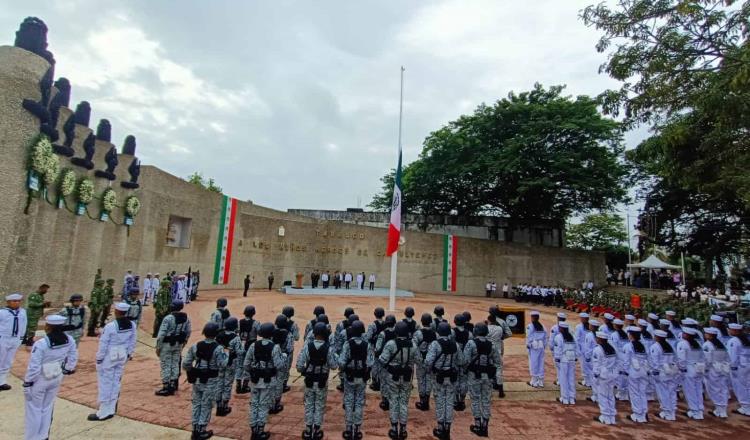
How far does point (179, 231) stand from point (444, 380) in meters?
19.0

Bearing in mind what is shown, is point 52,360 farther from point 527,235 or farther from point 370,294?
point 527,235

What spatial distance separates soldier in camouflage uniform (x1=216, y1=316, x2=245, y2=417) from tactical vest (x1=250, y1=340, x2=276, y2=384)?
86 cm

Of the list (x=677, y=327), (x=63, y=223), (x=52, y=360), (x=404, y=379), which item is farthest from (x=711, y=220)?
(x=63, y=223)

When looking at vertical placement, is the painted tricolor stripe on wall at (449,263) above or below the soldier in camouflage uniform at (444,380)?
above

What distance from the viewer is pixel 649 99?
29.2 ft

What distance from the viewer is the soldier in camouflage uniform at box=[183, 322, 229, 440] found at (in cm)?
484

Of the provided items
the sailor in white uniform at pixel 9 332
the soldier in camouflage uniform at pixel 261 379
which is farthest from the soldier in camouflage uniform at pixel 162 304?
the soldier in camouflage uniform at pixel 261 379

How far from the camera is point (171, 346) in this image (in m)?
6.33

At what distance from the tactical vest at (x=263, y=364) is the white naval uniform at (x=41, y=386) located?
224cm

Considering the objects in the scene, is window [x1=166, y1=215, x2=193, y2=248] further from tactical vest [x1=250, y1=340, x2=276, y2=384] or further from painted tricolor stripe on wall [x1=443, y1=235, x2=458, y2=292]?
painted tricolor stripe on wall [x1=443, y1=235, x2=458, y2=292]

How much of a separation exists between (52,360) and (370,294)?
19876 millimetres

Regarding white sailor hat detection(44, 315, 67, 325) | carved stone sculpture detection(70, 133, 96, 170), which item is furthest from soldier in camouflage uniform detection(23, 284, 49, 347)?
carved stone sculpture detection(70, 133, 96, 170)

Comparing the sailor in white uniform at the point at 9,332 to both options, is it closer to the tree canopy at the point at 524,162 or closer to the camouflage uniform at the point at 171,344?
the camouflage uniform at the point at 171,344

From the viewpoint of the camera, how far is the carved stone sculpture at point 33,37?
423 inches
